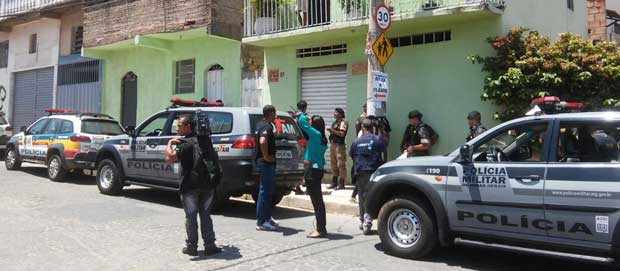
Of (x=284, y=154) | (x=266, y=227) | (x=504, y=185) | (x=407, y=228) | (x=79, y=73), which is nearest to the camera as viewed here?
(x=504, y=185)

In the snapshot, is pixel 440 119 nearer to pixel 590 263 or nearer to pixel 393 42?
pixel 393 42

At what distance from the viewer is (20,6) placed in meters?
21.8

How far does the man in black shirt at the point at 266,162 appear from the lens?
276 inches

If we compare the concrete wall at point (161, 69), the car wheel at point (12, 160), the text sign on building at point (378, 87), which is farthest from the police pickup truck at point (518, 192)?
the car wheel at point (12, 160)

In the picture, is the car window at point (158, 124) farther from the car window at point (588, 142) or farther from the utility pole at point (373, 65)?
the car window at point (588, 142)

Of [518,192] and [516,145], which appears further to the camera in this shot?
[516,145]

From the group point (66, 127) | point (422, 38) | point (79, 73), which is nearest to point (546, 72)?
point (422, 38)

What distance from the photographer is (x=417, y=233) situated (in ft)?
18.7

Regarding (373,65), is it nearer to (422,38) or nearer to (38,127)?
(422,38)

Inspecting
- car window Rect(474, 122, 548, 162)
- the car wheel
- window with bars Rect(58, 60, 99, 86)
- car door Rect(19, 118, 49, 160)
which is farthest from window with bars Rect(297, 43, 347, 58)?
window with bars Rect(58, 60, 99, 86)

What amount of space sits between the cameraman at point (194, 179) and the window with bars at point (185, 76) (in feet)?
35.3

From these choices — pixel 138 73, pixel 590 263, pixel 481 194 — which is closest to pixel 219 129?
pixel 481 194

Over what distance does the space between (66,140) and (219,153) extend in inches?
220

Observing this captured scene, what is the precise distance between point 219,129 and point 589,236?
550 cm
